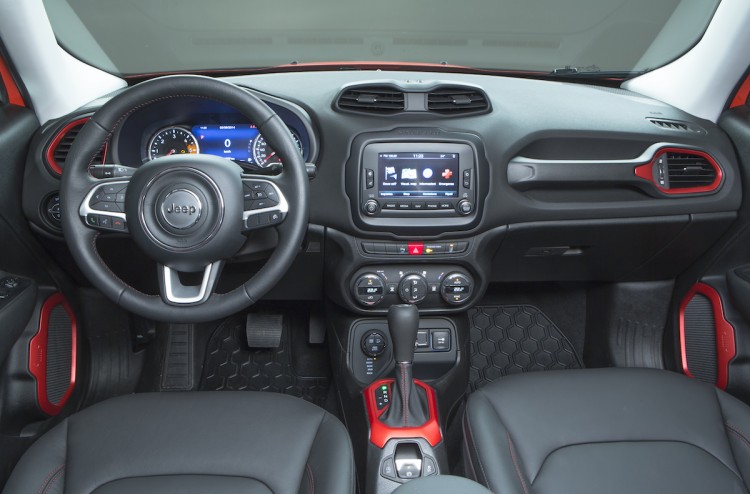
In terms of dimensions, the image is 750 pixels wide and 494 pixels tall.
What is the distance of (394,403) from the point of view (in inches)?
64.2

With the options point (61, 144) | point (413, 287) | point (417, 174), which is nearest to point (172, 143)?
point (61, 144)

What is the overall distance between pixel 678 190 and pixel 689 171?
0.22 feet

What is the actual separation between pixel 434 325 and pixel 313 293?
0.41 meters

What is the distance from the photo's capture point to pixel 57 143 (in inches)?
64.2

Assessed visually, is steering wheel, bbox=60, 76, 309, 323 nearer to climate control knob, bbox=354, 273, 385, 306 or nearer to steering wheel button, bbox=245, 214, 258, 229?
steering wheel button, bbox=245, 214, 258, 229

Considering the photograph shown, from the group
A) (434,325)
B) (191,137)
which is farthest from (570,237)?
(191,137)

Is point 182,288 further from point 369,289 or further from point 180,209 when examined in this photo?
point 369,289

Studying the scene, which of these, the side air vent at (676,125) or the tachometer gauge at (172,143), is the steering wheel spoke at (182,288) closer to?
the tachometer gauge at (172,143)

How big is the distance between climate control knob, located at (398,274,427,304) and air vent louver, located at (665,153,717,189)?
738mm

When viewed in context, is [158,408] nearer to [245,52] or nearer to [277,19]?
[245,52]

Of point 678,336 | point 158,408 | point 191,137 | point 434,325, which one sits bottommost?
point 678,336

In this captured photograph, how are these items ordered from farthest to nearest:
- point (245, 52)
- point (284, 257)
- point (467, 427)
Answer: point (245, 52), point (467, 427), point (284, 257)

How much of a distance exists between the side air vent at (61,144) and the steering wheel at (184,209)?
391 millimetres

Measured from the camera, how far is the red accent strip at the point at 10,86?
5.46 feet
